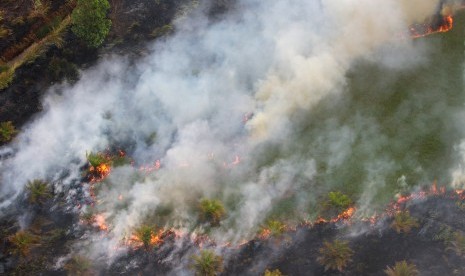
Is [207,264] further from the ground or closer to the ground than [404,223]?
further from the ground

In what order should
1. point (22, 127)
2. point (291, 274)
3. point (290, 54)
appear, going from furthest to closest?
point (290, 54)
point (22, 127)
point (291, 274)

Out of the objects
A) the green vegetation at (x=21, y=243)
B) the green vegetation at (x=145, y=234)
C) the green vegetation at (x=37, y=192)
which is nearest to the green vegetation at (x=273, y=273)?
the green vegetation at (x=145, y=234)

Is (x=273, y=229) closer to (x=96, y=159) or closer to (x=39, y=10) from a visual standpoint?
(x=96, y=159)

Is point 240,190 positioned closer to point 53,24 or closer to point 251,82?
point 251,82

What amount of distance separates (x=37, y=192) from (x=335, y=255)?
9.79m

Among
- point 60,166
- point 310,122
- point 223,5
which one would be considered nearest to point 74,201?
point 60,166

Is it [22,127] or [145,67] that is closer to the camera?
[22,127]

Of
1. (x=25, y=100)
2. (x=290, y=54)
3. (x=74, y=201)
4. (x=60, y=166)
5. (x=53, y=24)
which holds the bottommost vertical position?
(x=74, y=201)

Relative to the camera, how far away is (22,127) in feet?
53.1

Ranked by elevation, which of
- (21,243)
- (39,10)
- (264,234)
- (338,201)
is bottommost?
(264,234)

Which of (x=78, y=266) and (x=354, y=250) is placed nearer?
(x=78, y=266)

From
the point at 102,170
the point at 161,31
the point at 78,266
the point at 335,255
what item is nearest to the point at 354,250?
the point at 335,255

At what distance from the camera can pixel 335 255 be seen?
13688 millimetres

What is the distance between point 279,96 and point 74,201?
802cm
